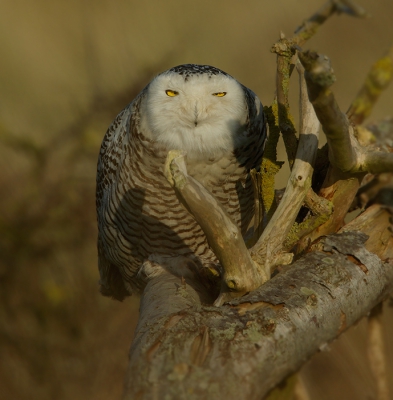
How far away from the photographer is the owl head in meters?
3.25

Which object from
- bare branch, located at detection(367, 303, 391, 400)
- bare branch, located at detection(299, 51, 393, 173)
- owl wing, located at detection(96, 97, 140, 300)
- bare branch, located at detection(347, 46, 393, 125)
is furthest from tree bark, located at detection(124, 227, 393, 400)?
owl wing, located at detection(96, 97, 140, 300)

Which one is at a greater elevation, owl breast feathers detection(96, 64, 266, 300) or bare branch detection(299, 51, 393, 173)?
bare branch detection(299, 51, 393, 173)

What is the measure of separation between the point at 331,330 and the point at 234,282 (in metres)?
0.41

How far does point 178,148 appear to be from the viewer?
325 centimetres

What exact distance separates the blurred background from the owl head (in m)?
2.57

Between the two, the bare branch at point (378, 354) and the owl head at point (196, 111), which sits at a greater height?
the owl head at point (196, 111)

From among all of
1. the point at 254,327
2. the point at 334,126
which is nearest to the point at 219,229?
the point at 254,327

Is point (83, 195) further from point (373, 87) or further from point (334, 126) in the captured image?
point (334, 126)

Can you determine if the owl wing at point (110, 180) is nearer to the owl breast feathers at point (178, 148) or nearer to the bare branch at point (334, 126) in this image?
the owl breast feathers at point (178, 148)

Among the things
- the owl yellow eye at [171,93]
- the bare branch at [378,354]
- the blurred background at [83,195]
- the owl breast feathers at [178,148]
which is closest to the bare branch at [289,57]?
the owl breast feathers at [178,148]

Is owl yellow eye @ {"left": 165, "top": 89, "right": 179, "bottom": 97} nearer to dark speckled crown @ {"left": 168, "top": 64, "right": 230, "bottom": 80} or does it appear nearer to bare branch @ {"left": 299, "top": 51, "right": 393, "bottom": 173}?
dark speckled crown @ {"left": 168, "top": 64, "right": 230, "bottom": 80}

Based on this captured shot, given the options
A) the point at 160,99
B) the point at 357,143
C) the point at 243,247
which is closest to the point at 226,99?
the point at 160,99

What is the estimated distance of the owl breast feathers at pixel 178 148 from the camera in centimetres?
327

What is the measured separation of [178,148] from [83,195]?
130 inches
